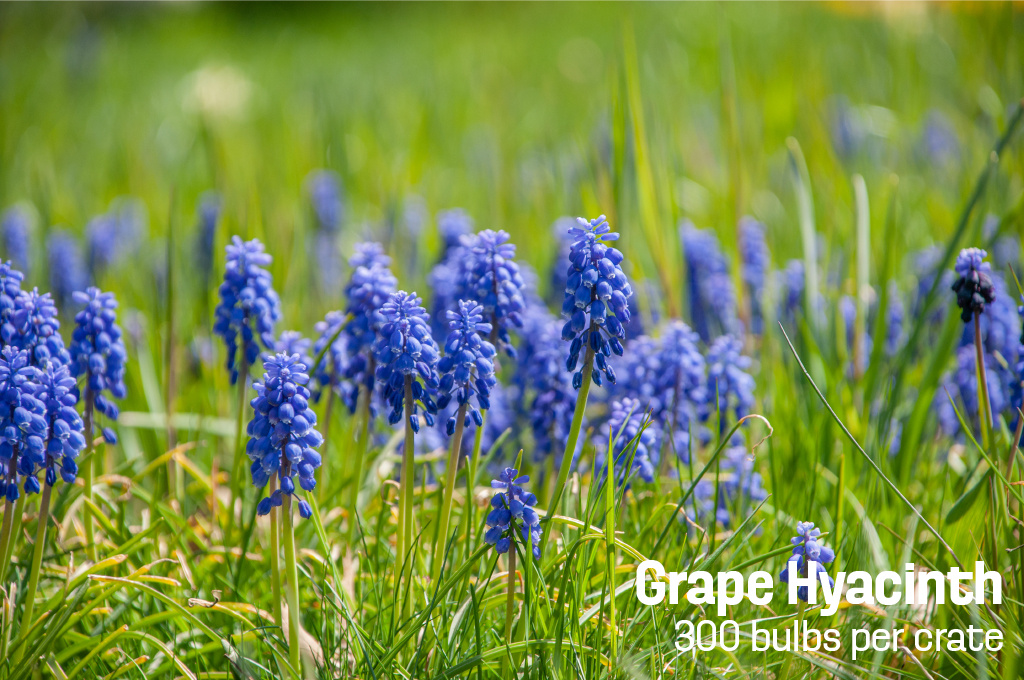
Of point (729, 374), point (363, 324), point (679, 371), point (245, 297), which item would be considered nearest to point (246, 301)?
point (245, 297)

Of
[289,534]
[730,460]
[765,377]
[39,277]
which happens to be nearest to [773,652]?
[730,460]

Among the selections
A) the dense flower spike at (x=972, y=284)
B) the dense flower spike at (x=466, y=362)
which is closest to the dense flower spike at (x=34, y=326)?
the dense flower spike at (x=466, y=362)

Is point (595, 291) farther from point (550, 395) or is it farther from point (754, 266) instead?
point (754, 266)

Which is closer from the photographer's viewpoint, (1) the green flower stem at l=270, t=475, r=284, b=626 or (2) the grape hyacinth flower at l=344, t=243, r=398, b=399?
(1) the green flower stem at l=270, t=475, r=284, b=626

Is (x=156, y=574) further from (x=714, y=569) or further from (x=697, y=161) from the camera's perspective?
(x=697, y=161)

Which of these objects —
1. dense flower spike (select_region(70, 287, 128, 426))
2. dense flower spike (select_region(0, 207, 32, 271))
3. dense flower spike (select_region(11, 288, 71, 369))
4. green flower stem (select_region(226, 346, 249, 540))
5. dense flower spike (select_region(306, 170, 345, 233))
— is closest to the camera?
dense flower spike (select_region(11, 288, 71, 369))

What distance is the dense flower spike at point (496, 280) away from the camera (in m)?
2.80

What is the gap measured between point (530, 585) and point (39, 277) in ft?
18.5

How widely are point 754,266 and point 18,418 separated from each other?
439 centimetres

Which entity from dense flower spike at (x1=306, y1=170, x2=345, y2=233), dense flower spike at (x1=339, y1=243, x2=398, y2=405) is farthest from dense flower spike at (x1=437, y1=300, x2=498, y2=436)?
dense flower spike at (x1=306, y1=170, x2=345, y2=233)

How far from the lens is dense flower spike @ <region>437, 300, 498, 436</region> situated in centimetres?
249

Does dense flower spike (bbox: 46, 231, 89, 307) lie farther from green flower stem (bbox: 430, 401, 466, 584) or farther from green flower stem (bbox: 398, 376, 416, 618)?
green flower stem (bbox: 430, 401, 466, 584)

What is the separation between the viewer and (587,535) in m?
2.44

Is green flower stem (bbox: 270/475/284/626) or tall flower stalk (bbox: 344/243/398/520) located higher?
tall flower stalk (bbox: 344/243/398/520)
